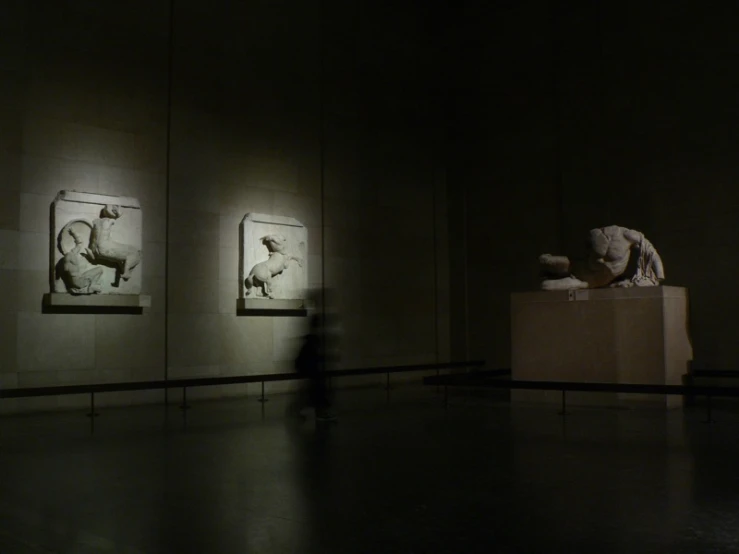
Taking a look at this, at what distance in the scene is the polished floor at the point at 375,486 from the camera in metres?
3.76

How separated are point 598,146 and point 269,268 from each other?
6.90 meters

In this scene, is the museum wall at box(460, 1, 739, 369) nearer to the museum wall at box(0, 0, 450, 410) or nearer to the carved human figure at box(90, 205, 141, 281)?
the museum wall at box(0, 0, 450, 410)

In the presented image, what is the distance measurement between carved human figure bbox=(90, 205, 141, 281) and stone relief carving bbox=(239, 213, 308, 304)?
2.05m

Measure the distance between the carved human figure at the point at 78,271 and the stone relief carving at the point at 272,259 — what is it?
2.65m

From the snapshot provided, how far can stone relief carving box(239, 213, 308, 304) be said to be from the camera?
497 inches

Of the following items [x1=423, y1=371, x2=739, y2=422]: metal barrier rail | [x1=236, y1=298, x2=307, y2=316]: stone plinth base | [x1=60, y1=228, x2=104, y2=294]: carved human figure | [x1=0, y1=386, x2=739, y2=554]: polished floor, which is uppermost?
[x1=60, y1=228, x2=104, y2=294]: carved human figure

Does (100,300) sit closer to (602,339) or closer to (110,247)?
(110,247)

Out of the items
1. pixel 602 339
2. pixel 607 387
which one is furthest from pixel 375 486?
pixel 602 339

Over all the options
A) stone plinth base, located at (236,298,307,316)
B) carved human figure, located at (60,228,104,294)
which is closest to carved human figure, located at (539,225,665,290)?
stone plinth base, located at (236,298,307,316)

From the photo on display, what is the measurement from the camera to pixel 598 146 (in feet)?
47.5

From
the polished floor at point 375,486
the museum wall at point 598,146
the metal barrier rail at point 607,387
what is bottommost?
the polished floor at point 375,486

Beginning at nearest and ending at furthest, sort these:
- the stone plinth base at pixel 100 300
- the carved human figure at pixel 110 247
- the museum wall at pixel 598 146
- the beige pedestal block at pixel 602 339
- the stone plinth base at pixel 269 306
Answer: the beige pedestal block at pixel 602 339
the stone plinth base at pixel 100 300
the carved human figure at pixel 110 247
the stone plinth base at pixel 269 306
the museum wall at pixel 598 146

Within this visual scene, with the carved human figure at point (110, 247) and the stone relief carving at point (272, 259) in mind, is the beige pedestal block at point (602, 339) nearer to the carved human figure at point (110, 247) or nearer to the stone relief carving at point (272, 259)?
the stone relief carving at point (272, 259)

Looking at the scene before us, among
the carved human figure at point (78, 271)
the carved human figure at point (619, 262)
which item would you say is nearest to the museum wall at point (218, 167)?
the carved human figure at point (78, 271)
